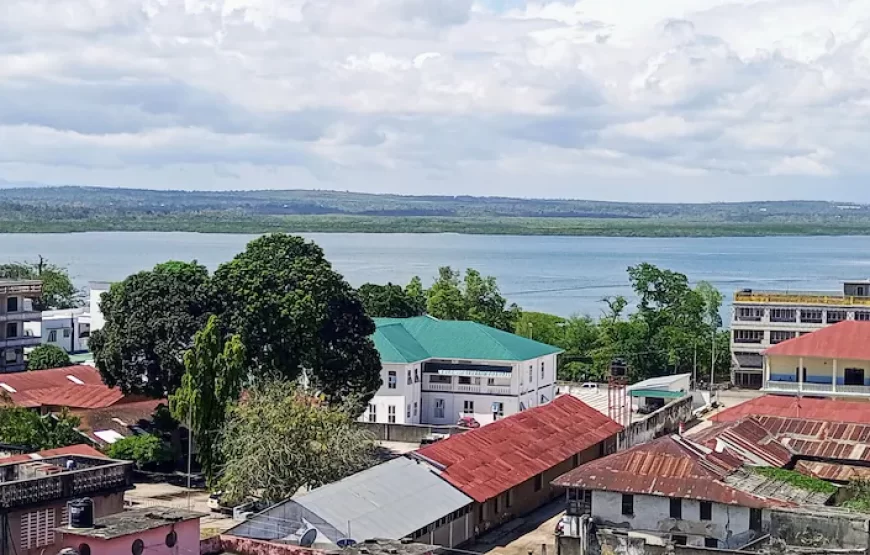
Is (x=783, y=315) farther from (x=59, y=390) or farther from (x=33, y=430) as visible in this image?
(x=33, y=430)

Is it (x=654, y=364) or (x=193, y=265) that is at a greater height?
(x=193, y=265)

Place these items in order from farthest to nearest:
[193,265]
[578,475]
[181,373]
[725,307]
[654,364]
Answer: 1. [725,307]
2. [654,364]
3. [193,265]
4. [181,373]
5. [578,475]

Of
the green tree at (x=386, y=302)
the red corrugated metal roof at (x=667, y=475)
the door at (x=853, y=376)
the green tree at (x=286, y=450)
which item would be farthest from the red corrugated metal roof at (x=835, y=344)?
→ the green tree at (x=286, y=450)

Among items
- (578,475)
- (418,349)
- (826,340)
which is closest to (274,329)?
(418,349)

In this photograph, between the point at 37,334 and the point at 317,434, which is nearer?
the point at 317,434

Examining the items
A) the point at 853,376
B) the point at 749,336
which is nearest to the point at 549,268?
the point at 749,336

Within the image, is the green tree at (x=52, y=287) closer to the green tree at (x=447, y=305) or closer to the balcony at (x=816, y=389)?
the green tree at (x=447, y=305)

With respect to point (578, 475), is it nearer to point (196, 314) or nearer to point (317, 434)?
point (317, 434)
